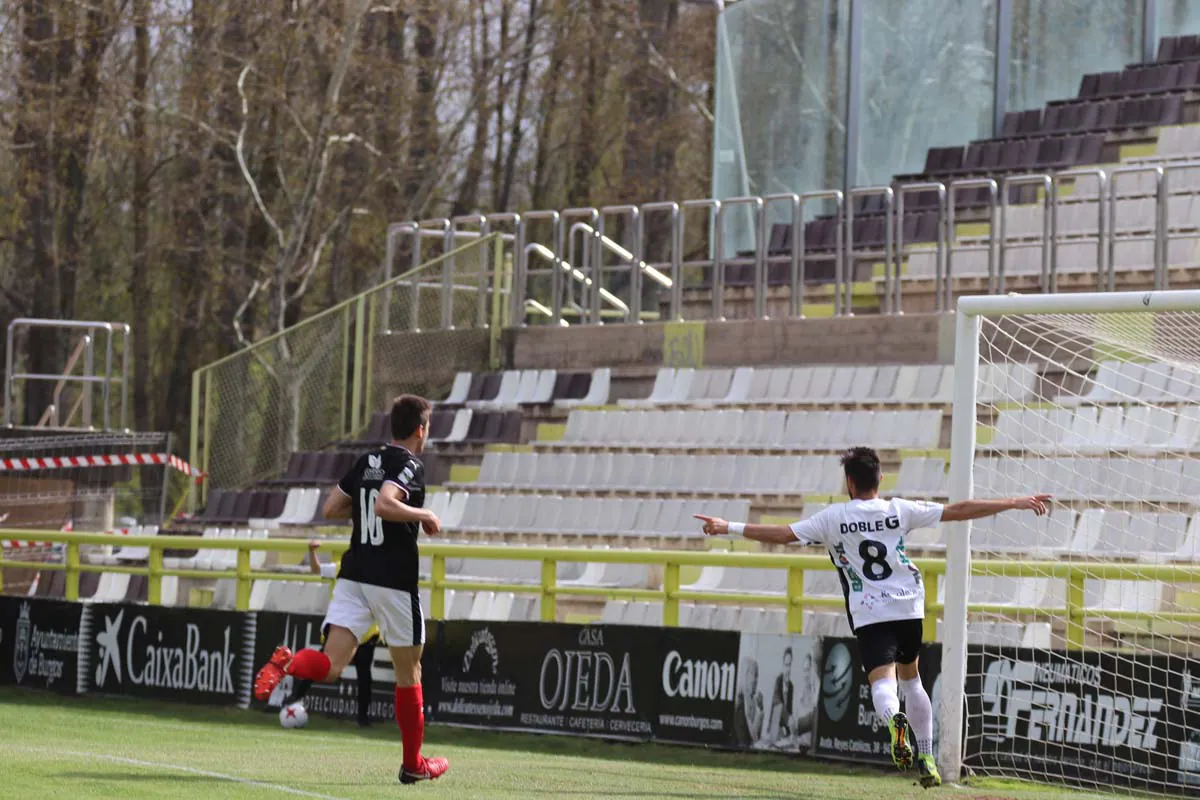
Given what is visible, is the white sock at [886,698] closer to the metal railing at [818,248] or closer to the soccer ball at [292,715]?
the soccer ball at [292,715]

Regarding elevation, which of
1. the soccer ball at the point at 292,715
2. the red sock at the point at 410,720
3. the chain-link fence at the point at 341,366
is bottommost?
the soccer ball at the point at 292,715

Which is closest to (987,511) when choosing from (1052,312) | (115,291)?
(1052,312)

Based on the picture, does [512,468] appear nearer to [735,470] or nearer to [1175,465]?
[735,470]

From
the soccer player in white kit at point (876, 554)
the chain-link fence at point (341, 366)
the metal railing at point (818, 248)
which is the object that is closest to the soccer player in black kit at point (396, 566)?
the soccer player in white kit at point (876, 554)

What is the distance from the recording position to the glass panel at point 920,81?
917 inches

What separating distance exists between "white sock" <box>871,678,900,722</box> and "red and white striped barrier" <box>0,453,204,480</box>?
1399cm

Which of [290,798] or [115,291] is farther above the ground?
[115,291]

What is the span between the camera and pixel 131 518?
77.8 ft

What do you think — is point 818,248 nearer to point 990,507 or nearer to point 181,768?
point 990,507

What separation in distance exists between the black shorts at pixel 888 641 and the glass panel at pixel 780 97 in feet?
Answer: 47.5

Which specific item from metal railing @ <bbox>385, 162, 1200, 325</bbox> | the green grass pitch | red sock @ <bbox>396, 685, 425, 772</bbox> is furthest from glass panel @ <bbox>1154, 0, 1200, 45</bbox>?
red sock @ <bbox>396, 685, 425, 772</bbox>

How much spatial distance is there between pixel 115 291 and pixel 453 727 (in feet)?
98.0

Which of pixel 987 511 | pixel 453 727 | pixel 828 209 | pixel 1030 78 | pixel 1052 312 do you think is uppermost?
pixel 1030 78

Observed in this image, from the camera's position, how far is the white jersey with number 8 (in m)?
9.79
